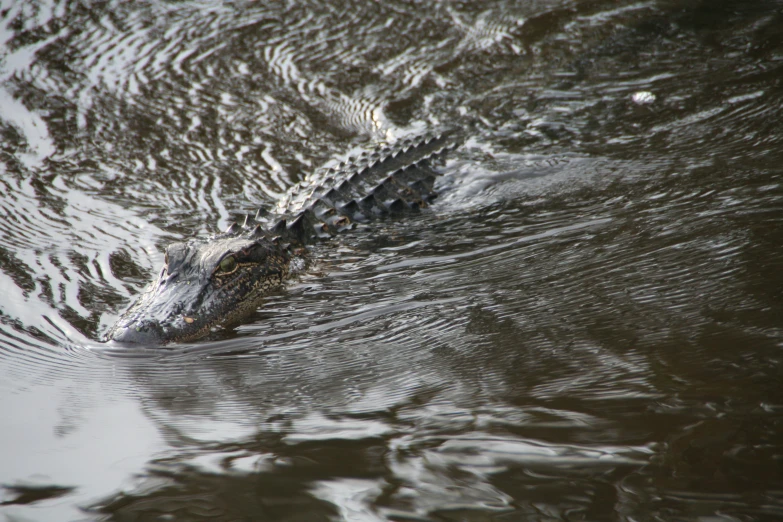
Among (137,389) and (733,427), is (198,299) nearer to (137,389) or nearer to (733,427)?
(137,389)

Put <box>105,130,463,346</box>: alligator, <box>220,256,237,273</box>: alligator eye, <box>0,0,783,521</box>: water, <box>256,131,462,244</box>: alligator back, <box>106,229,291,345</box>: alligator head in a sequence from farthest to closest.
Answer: <box>256,131,462,244</box>: alligator back
<box>220,256,237,273</box>: alligator eye
<box>105,130,463,346</box>: alligator
<box>106,229,291,345</box>: alligator head
<box>0,0,783,521</box>: water

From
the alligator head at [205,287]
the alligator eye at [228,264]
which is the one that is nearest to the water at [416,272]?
the alligator head at [205,287]

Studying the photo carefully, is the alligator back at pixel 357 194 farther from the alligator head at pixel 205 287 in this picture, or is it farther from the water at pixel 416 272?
the alligator head at pixel 205 287

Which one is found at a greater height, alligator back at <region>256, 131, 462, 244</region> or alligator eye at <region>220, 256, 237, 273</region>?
alligator back at <region>256, 131, 462, 244</region>

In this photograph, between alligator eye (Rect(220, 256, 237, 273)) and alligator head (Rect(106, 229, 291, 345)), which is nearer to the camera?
alligator head (Rect(106, 229, 291, 345))

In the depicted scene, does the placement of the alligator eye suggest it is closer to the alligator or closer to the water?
the alligator

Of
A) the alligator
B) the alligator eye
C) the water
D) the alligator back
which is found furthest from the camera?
the alligator back

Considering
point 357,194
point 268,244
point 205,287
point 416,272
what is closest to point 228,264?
point 205,287

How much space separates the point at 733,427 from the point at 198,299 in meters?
2.36

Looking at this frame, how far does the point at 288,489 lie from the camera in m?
1.75

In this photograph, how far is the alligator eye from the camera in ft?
10.9

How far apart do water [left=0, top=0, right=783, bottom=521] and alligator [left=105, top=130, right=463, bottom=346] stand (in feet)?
0.41

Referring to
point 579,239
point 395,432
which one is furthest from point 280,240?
point 395,432

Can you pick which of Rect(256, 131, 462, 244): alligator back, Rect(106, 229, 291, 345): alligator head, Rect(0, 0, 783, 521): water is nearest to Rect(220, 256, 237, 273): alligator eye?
Rect(106, 229, 291, 345): alligator head
